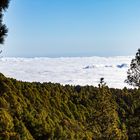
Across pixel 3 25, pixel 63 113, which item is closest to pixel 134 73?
pixel 3 25

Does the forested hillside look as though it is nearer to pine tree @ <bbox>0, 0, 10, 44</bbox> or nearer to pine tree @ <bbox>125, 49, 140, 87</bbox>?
pine tree @ <bbox>125, 49, 140, 87</bbox>

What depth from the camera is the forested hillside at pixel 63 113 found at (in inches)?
2499

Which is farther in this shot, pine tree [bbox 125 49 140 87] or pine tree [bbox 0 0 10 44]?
pine tree [bbox 125 49 140 87]

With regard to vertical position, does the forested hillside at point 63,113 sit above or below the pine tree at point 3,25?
below

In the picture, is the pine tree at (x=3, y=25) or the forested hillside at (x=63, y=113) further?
the forested hillside at (x=63, y=113)

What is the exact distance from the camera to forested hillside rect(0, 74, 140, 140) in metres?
63.5

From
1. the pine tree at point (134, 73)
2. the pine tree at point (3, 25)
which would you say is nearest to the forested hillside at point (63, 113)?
the pine tree at point (134, 73)

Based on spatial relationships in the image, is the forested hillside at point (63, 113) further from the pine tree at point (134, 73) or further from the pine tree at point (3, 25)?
the pine tree at point (3, 25)

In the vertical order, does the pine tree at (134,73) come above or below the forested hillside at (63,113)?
above

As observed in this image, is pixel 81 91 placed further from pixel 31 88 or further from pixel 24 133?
pixel 24 133

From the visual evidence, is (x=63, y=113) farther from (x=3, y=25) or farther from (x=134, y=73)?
(x=3, y=25)

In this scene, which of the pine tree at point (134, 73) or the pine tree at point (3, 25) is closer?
the pine tree at point (3, 25)

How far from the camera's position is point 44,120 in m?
121

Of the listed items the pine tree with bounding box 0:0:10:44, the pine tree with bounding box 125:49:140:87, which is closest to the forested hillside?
the pine tree with bounding box 125:49:140:87
